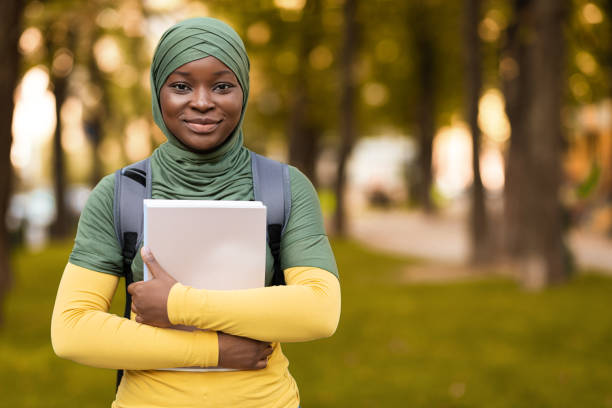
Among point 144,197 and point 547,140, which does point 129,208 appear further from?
point 547,140

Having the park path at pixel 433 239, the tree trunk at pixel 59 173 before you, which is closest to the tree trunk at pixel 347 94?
the park path at pixel 433 239

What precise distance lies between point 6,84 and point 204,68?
7229 millimetres

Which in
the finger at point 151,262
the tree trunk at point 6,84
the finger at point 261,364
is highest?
the tree trunk at point 6,84

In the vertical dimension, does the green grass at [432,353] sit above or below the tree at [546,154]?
below

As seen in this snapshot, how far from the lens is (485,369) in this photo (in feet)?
23.8

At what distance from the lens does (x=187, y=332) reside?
1.95 metres

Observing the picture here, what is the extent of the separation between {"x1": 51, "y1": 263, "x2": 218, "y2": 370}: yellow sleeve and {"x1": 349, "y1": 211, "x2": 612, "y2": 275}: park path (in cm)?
1209

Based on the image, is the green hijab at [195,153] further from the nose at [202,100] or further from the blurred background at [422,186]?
the blurred background at [422,186]

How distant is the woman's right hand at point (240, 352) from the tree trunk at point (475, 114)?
1257cm

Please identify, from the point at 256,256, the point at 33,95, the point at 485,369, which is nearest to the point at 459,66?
the point at 33,95

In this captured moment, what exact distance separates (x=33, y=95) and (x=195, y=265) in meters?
18.0

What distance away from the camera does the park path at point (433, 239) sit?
1665cm

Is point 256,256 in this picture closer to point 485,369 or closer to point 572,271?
point 485,369

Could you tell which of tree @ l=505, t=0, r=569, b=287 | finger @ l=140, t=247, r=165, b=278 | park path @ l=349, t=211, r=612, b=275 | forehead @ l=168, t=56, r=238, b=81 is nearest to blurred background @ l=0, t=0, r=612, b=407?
tree @ l=505, t=0, r=569, b=287
